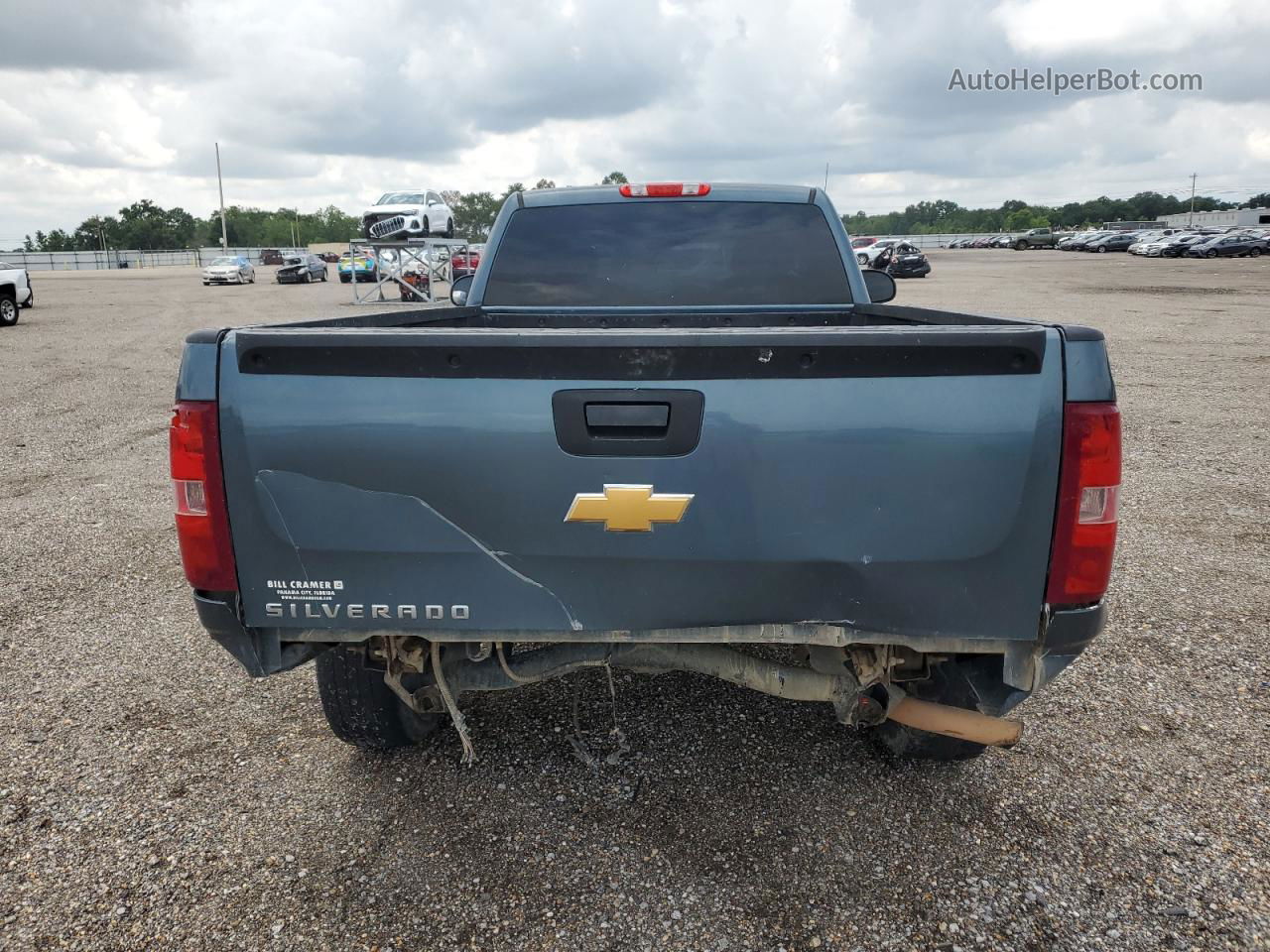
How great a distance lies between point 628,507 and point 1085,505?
1163 mm

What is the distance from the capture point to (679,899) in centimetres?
269

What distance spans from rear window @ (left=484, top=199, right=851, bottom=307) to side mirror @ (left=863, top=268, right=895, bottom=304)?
1.31ft

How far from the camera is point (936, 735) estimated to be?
321 cm

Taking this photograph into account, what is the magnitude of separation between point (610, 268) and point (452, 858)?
270cm

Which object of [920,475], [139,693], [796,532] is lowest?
[139,693]

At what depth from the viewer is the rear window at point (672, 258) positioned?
431cm

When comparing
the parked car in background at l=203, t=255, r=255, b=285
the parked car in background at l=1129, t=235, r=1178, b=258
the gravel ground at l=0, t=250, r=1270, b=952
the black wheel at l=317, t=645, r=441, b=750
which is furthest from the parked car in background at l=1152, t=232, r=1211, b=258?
the black wheel at l=317, t=645, r=441, b=750

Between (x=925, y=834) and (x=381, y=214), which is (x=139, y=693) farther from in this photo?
(x=381, y=214)

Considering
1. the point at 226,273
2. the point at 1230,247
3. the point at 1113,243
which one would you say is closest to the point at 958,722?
the point at 226,273

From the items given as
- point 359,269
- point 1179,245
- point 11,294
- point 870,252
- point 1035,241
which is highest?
point 1035,241

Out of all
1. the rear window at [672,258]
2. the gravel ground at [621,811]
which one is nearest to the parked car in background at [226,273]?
the gravel ground at [621,811]

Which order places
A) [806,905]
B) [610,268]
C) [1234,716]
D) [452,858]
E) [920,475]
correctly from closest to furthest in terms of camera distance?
[920,475], [806,905], [452,858], [1234,716], [610,268]

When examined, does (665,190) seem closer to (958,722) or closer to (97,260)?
(958,722)

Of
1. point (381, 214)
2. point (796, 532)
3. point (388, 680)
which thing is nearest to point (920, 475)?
point (796, 532)
